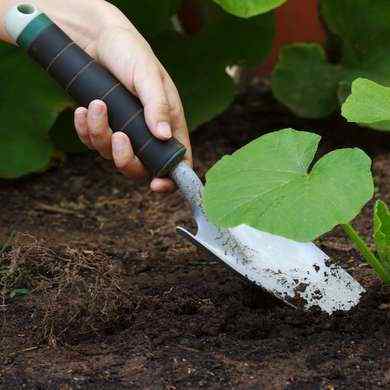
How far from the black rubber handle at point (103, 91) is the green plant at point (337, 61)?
90cm

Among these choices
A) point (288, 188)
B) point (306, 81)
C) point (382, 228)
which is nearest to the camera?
point (288, 188)

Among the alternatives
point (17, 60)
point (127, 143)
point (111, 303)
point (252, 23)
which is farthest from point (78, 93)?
point (252, 23)

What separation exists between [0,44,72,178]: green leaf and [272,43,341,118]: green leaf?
1.91ft

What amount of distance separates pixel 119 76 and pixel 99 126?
132 millimetres

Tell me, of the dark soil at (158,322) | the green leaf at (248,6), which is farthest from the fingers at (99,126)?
the green leaf at (248,6)

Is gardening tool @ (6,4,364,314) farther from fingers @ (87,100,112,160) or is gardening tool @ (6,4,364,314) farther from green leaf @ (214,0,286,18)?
green leaf @ (214,0,286,18)

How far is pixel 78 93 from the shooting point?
5.61 feet

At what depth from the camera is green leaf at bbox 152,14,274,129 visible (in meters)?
2.58

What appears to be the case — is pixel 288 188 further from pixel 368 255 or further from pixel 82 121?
pixel 82 121

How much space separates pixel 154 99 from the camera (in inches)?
65.7

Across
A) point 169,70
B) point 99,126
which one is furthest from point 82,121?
point 169,70

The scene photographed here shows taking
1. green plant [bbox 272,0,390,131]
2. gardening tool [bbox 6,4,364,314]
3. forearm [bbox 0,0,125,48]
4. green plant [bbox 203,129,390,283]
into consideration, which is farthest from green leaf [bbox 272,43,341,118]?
green plant [bbox 203,129,390,283]

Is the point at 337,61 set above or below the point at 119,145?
below

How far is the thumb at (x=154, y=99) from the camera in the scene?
165 cm
